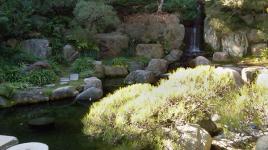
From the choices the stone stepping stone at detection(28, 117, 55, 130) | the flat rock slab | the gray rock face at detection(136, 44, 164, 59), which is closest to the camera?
the flat rock slab

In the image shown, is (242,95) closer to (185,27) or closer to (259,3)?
(259,3)

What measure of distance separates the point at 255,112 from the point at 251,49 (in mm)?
12686

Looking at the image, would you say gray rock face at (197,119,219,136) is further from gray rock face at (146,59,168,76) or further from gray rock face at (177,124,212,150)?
gray rock face at (146,59,168,76)

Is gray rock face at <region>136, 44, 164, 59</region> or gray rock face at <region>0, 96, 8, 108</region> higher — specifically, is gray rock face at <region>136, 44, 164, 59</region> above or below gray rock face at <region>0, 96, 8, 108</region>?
above

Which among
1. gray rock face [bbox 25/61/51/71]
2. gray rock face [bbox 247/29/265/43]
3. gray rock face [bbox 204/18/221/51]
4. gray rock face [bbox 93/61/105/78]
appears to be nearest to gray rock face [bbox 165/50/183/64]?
gray rock face [bbox 204/18/221/51]

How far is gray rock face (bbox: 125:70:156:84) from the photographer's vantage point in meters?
15.9

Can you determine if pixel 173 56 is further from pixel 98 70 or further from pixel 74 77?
pixel 74 77

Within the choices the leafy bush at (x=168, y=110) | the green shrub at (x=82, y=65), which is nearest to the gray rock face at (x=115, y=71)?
the green shrub at (x=82, y=65)

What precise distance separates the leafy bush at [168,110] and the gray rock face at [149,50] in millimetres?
11144

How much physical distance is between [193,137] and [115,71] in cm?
981

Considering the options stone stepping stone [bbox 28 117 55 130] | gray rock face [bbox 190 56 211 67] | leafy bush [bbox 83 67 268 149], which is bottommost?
stone stepping stone [bbox 28 117 55 130]

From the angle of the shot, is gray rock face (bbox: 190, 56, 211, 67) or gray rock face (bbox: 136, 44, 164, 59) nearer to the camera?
gray rock face (bbox: 190, 56, 211, 67)

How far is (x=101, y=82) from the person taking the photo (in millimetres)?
15703

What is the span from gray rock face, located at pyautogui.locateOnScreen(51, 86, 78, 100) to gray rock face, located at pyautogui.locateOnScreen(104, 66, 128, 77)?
2.84 meters
